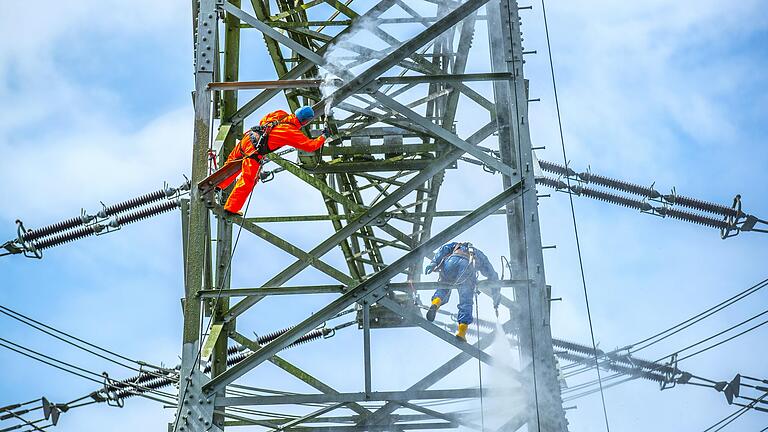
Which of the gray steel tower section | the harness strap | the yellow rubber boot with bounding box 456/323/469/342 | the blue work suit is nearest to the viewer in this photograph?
the gray steel tower section

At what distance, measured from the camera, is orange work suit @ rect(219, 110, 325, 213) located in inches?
449

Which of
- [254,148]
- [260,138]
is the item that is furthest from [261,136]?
[254,148]

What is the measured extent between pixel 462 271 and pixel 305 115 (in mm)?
2675

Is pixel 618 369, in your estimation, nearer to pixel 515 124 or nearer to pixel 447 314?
pixel 447 314

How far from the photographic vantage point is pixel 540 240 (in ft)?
35.4

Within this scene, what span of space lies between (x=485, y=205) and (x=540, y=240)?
70 centimetres

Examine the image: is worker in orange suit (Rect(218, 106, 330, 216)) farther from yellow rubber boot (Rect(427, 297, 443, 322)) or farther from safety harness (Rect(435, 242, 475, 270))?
safety harness (Rect(435, 242, 475, 270))

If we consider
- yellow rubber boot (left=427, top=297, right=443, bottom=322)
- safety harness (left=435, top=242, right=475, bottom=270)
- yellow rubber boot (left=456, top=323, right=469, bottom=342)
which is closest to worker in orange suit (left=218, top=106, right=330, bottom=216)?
yellow rubber boot (left=427, top=297, right=443, bottom=322)

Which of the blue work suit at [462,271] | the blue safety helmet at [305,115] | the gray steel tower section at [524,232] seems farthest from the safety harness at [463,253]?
the blue safety helmet at [305,115]

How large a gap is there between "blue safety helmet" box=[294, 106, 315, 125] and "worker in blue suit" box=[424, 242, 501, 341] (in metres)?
2.24

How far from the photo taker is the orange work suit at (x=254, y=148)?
11414 millimetres

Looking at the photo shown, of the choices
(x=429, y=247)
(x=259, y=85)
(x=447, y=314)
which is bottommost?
(x=429, y=247)

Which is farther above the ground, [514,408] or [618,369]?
[618,369]

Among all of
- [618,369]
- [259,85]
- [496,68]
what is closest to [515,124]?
[496,68]
